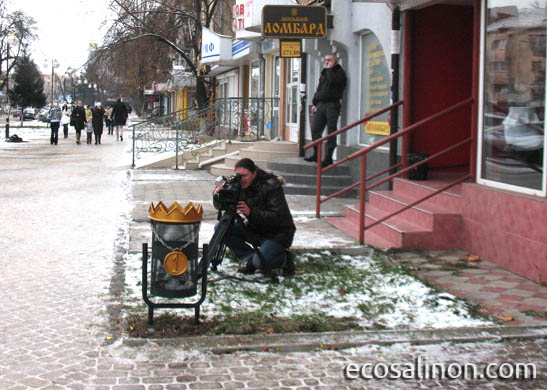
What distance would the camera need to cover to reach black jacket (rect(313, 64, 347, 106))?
527 inches

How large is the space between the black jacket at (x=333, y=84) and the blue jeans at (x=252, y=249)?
21.2 feet

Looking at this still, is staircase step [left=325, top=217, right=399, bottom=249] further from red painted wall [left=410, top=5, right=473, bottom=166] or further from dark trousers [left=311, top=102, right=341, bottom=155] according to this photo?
dark trousers [left=311, top=102, right=341, bottom=155]

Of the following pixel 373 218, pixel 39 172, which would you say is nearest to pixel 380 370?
pixel 373 218

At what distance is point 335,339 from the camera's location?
5422mm

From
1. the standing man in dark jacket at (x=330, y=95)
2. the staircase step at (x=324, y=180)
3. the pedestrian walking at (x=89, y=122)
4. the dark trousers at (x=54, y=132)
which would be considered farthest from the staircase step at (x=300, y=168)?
the pedestrian walking at (x=89, y=122)

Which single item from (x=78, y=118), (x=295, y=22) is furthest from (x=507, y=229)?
(x=78, y=118)

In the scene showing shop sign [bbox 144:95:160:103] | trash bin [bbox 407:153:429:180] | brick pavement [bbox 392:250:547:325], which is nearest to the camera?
brick pavement [bbox 392:250:547:325]

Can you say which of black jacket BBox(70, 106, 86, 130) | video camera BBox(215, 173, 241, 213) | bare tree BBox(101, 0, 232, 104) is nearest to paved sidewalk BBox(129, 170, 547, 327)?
video camera BBox(215, 173, 241, 213)

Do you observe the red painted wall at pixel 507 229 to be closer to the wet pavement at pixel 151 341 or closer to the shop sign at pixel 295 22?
the wet pavement at pixel 151 341

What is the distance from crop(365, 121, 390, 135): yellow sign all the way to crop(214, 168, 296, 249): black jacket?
522cm

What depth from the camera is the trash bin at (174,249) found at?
18.2 feet

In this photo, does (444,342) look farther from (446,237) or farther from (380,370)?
(446,237)

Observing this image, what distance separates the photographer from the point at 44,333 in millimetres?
5566

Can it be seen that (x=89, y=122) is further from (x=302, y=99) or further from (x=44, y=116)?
(x=44, y=116)
